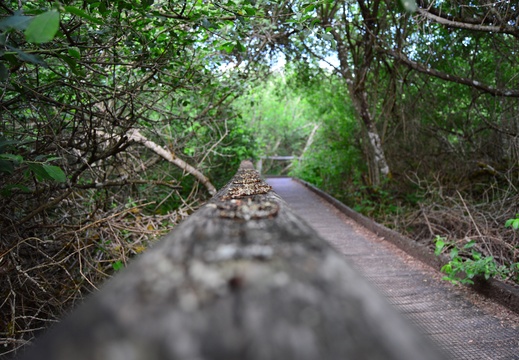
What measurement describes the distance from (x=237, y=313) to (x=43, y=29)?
4.07ft

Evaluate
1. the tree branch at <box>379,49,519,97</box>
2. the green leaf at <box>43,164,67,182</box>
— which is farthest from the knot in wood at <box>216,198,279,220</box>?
the tree branch at <box>379,49,519,97</box>

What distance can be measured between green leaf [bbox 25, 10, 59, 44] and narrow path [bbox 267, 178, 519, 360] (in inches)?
131

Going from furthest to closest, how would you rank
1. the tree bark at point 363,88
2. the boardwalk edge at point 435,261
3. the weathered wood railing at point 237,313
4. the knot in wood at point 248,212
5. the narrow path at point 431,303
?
the tree bark at point 363,88 → the boardwalk edge at point 435,261 → the narrow path at point 431,303 → the knot in wood at point 248,212 → the weathered wood railing at point 237,313

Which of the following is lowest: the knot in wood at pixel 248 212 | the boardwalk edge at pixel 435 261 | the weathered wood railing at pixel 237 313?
the boardwalk edge at pixel 435 261

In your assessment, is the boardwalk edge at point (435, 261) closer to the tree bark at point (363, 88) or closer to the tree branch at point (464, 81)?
the tree bark at point (363, 88)

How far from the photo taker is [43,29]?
127cm

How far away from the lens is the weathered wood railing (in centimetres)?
44

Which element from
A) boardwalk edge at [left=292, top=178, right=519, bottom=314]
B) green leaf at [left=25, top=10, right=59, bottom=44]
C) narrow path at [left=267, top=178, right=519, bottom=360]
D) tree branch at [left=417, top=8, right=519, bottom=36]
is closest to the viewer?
green leaf at [left=25, top=10, right=59, bottom=44]

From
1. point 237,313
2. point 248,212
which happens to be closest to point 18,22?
point 248,212

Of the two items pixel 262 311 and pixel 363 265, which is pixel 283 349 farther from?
pixel 363 265

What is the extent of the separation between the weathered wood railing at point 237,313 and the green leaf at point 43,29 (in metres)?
1.05

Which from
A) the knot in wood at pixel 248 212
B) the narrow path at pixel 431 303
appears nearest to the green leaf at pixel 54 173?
the knot in wood at pixel 248 212

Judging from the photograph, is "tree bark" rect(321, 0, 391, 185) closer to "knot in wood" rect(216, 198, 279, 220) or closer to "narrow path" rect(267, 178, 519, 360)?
"narrow path" rect(267, 178, 519, 360)

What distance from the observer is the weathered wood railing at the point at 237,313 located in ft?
1.44
